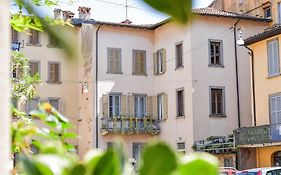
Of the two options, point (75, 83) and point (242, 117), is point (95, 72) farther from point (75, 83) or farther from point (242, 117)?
point (242, 117)

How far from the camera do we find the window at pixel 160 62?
111 ft

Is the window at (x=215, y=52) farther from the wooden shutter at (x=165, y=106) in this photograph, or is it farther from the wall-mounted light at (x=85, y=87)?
the wall-mounted light at (x=85, y=87)

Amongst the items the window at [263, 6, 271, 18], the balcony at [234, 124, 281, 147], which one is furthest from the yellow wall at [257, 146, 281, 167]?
the window at [263, 6, 271, 18]

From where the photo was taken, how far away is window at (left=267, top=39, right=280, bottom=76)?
2777 centimetres

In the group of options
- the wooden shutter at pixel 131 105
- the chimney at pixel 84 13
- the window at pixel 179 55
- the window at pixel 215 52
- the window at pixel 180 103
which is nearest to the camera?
the window at pixel 180 103

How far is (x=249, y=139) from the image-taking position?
90.0 ft

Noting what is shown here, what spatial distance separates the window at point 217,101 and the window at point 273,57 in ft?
Answer: 14.1

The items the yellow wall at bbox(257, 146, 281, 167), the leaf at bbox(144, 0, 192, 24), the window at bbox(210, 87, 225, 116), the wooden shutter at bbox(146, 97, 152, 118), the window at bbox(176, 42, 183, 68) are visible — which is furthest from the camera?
the wooden shutter at bbox(146, 97, 152, 118)

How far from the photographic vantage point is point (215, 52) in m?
32.3

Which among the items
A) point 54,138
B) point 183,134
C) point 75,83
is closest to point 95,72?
point 75,83

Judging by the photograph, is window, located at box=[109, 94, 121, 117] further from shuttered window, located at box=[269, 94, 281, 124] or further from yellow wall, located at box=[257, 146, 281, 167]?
shuttered window, located at box=[269, 94, 281, 124]

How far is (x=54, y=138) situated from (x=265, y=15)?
3515 cm

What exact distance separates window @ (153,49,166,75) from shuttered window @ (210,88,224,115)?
9.84ft

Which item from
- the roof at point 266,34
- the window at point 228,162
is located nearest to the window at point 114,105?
the window at point 228,162
